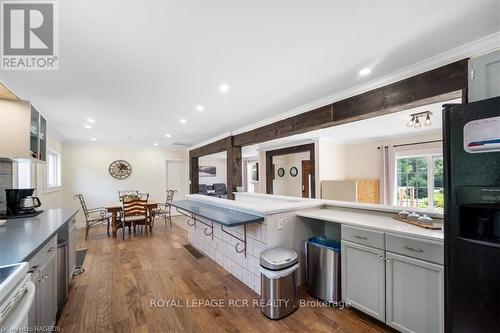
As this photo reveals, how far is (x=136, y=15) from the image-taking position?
136 centimetres

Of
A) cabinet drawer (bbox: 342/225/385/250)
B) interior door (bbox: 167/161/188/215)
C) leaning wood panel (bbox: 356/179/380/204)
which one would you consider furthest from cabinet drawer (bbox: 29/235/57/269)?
leaning wood panel (bbox: 356/179/380/204)

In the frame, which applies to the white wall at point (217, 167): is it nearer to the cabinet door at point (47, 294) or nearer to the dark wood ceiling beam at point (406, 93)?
the dark wood ceiling beam at point (406, 93)

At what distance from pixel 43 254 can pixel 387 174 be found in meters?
6.26

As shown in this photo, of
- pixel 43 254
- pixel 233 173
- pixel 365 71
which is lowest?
pixel 43 254

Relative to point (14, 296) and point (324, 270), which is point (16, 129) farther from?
point (324, 270)

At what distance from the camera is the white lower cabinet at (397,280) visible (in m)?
1.57

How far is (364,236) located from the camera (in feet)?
6.39

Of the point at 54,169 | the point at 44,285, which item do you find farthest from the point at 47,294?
the point at 54,169

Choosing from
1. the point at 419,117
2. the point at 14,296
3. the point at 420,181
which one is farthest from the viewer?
the point at 420,181

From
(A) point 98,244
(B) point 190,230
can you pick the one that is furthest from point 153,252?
(A) point 98,244

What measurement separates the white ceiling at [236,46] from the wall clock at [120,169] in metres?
3.84

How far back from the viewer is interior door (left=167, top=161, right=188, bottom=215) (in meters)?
7.51

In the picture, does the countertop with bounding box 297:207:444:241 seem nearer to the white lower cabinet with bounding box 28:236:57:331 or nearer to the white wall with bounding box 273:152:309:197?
the white lower cabinet with bounding box 28:236:57:331

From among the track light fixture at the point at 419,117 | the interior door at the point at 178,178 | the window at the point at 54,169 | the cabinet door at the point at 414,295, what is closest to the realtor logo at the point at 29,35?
the cabinet door at the point at 414,295
